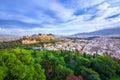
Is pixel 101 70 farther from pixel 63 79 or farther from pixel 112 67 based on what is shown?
→ pixel 63 79

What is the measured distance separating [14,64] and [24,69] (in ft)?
2.85

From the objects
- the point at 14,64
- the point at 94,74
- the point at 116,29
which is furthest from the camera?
the point at 116,29

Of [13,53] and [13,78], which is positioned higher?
[13,53]

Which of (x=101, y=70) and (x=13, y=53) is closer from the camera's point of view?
(x=13, y=53)

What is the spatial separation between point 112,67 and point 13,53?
1770 centimetres

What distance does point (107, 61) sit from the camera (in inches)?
1457

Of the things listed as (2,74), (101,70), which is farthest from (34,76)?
(101,70)

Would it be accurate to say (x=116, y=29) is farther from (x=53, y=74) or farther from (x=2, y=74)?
(x=2, y=74)

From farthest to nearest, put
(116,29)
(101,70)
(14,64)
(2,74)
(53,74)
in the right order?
(116,29)
(101,70)
(53,74)
(14,64)
(2,74)

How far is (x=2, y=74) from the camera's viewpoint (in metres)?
19.9

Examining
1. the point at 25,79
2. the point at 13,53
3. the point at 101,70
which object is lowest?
the point at 101,70

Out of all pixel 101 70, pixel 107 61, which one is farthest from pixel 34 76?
pixel 107 61

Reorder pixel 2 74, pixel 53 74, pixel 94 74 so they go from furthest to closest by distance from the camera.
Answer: pixel 94 74 → pixel 53 74 → pixel 2 74

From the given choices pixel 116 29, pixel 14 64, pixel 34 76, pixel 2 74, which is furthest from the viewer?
pixel 116 29
